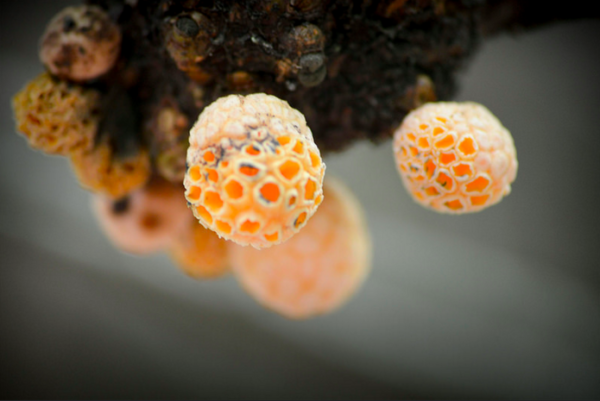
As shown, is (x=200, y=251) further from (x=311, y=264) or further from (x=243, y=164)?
(x=243, y=164)

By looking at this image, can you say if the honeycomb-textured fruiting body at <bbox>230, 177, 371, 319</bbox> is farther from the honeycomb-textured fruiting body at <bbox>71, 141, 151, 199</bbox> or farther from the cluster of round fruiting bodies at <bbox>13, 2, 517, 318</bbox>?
the honeycomb-textured fruiting body at <bbox>71, 141, 151, 199</bbox>

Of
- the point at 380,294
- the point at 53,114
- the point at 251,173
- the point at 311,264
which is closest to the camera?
the point at 251,173

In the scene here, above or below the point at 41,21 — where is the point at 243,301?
below

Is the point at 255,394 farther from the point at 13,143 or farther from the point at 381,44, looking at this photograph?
the point at 381,44

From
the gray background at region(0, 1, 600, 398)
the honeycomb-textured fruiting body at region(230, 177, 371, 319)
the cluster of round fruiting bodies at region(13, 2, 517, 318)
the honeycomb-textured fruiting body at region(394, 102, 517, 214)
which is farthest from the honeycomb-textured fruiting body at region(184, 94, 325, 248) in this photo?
the gray background at region(0, 1, 600, 398)

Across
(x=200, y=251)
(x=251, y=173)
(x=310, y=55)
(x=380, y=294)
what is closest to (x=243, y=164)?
(x=251, y=173)

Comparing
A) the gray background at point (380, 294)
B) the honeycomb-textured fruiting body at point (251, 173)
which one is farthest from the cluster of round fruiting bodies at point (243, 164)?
the gray background at point (380, 294)

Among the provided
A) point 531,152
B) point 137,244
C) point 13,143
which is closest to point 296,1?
point 137,244
